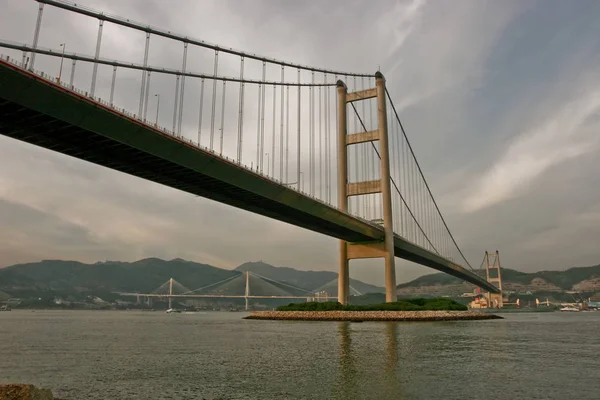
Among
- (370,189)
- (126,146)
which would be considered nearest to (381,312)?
(370,189)

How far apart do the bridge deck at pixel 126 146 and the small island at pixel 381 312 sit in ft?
40.2

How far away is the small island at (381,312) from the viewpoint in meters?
48.7

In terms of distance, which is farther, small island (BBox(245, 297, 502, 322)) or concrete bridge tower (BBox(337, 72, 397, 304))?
concrete bridge tower (BBox(337, 72, 397, 304))

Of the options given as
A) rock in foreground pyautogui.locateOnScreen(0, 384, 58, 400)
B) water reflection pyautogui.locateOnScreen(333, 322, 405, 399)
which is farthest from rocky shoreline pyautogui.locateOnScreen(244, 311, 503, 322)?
rock in foreground pyautogui.locateOnScreen(0, 384, 58, 400)

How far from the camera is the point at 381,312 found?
4878 cm

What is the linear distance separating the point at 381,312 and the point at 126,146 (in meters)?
31.9

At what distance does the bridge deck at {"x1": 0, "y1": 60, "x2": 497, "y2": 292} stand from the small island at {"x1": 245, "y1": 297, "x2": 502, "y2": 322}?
12.3m

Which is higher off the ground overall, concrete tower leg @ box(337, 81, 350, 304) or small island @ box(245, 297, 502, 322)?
concrete tower leg @ box(337, 81, 350, 304)

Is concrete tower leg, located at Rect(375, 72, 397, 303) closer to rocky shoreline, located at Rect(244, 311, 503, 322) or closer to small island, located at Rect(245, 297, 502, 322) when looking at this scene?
small island, located at Rect(245, 297, 502, 322)

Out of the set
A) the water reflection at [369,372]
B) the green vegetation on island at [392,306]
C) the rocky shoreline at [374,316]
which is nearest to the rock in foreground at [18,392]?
the water reflection at [369,372]

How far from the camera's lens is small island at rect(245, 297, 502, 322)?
160 feet

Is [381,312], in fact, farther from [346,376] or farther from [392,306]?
[346,376]

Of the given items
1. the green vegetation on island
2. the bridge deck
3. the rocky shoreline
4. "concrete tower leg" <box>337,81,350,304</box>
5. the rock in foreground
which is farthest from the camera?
"concrete tower leg" <box>337,81,350,304</box>

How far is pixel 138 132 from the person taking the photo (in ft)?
85.1
